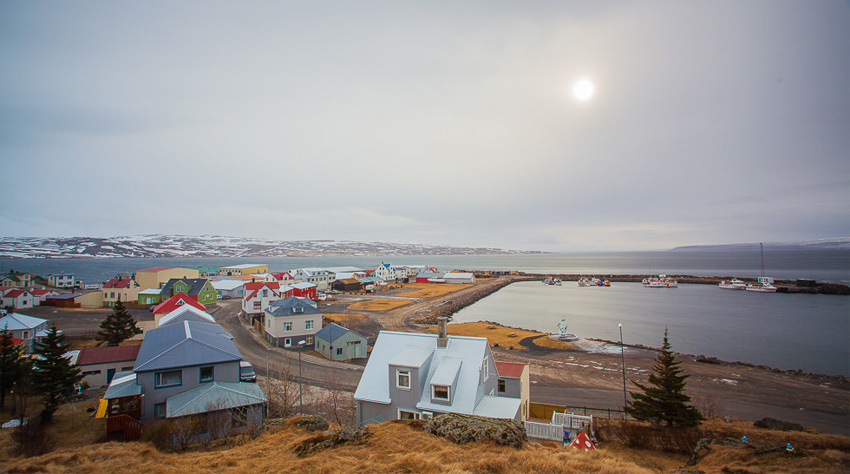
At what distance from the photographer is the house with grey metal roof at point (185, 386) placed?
15328mm

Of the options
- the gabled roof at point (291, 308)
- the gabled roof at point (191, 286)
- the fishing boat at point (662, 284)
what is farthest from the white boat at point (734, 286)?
the gabled roof at point (191, 286)

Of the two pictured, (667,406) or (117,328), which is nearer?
(667,406)

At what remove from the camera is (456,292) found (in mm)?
80000

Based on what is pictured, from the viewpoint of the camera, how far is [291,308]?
1334 inches

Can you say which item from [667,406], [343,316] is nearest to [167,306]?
[343,316]

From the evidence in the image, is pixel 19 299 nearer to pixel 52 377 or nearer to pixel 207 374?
pixel 52 377

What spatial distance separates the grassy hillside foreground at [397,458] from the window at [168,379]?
573 cm

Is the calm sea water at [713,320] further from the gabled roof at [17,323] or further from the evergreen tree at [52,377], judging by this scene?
the gabled roof at [17,323]

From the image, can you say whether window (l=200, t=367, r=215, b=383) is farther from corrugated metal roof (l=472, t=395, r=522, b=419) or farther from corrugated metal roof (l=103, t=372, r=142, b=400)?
corrugated metal roof (l=472, t=395, r=522, b=419)

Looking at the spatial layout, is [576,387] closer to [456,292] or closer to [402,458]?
[402,458]

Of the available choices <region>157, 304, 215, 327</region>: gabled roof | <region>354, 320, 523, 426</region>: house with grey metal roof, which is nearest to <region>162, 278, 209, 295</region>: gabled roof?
<region>157, 304, 215, 327</region>: gabled roof

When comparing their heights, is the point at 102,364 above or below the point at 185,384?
below

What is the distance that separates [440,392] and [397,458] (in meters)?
6.16

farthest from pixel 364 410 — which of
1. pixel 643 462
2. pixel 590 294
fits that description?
pixel 590 294
